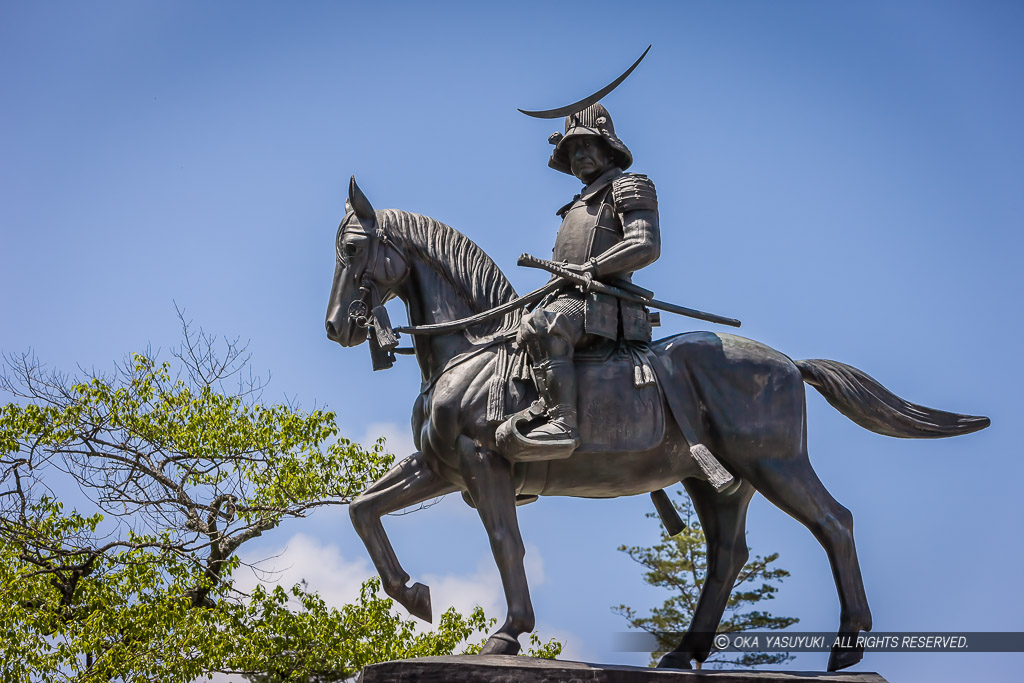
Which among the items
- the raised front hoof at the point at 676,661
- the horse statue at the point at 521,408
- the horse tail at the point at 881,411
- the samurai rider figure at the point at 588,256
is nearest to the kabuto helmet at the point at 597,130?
the samurai rider figure at the point at 588,256

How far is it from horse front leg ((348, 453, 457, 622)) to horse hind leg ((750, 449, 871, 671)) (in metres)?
1.89

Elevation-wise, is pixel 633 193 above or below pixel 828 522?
above

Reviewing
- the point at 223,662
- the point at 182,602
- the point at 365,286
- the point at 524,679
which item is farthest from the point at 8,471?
the point at 524,679

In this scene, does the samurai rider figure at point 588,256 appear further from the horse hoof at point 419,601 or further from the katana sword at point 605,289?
the horse hoof at point 419,601

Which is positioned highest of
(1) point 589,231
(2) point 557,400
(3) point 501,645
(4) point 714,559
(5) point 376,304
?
(1) point 589,231

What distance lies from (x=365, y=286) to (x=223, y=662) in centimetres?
779

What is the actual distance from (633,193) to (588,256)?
47 cm

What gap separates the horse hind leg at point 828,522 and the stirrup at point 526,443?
3.82ft

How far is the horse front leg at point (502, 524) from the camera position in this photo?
6051mm

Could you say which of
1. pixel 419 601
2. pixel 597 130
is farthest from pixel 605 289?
pixel 419 601

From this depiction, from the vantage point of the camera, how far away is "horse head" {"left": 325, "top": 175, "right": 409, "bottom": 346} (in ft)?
21.9

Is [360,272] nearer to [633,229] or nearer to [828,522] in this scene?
[633,229]

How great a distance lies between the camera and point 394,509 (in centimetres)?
641

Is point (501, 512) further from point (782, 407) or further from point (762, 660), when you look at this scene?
point (762, 660)
